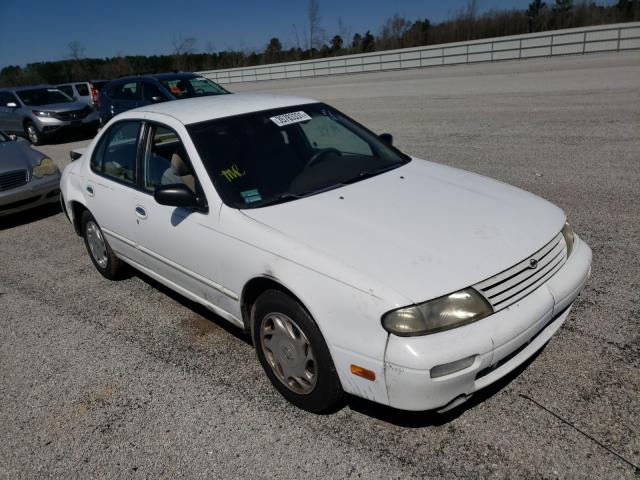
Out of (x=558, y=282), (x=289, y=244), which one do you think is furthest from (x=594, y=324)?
(x=289, y=244)

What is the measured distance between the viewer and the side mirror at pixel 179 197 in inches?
128

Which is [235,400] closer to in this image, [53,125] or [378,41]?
[53,125]

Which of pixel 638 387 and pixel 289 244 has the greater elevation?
pixel 289 244

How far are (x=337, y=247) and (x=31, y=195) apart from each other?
19.8ft

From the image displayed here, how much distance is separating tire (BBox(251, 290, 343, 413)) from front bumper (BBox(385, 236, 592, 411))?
1.31 feet

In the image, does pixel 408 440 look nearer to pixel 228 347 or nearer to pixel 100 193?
pixel 228 347

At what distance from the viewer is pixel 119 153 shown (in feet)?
14.3

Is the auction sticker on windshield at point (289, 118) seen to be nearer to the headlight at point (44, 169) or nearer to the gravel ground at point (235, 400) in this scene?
the gravel ground at point (235, 400)

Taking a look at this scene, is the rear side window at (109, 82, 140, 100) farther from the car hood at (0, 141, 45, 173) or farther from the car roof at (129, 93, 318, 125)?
the car roof at (129, 93, 318, 125)

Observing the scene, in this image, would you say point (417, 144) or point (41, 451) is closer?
point (41, 451)

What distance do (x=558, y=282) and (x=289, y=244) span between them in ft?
4.72

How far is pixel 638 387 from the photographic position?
2.87 m

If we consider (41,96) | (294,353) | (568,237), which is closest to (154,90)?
(41,96)

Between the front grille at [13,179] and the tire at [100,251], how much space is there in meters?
2.64
